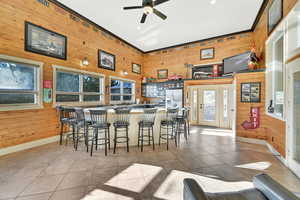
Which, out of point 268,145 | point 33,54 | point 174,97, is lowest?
point 268,145

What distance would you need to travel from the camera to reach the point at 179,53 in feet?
25.3

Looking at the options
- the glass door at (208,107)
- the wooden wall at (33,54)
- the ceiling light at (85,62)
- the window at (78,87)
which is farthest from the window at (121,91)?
the glass door at (208,107)

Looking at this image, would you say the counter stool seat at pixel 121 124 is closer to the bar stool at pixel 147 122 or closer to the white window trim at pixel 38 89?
the bar stool at pixel 147 122

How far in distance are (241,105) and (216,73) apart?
2.51 m

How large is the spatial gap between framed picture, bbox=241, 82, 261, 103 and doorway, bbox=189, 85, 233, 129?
6.40ft

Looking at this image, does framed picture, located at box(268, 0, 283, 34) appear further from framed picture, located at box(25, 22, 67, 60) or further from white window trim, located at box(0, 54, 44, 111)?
white window trim, located at box(0, 54, 44, 111)

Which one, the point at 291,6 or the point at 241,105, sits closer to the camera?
the point at 291,6

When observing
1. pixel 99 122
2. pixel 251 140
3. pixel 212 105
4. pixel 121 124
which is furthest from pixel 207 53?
pixel 99 122

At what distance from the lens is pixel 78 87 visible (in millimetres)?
5012

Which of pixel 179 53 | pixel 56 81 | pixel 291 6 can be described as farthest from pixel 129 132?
pixel 179 53

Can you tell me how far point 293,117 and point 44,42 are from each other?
253 inches

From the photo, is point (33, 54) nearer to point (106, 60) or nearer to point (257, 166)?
point (106, 60)

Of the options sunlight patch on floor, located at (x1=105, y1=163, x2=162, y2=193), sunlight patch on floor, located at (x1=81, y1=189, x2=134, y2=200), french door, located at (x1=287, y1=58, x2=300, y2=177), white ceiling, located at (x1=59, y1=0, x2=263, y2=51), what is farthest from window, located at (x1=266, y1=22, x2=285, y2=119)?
sunlight patch on floor, located at (x1=81, y1=189, x2=134, y2=200)

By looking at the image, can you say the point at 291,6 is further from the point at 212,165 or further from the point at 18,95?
the point at 18,95
